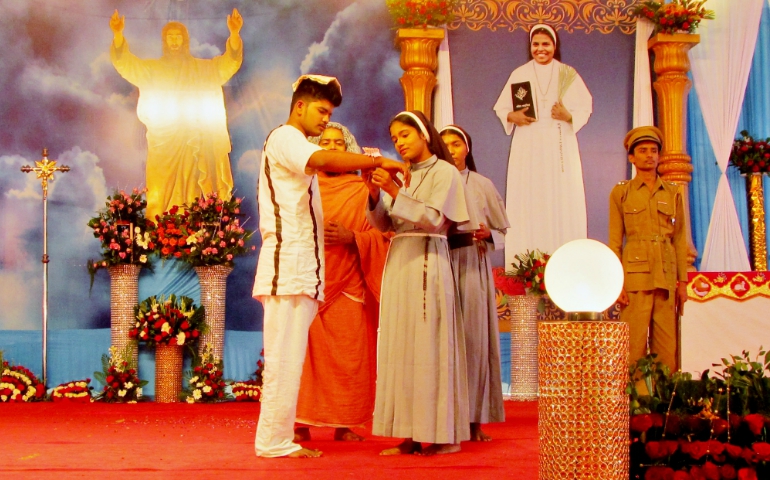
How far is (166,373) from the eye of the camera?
7.47 metres

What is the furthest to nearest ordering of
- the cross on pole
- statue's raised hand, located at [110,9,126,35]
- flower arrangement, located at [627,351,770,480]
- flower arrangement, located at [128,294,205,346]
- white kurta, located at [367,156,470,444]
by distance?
statue's raised hand, located at [110,9,126,35]
the cross on pole
flower arrangement, located at [128,294,205,346]
white kurta, located at [367,156,470,444]
flower arrangement, located at [627,351,770,480]

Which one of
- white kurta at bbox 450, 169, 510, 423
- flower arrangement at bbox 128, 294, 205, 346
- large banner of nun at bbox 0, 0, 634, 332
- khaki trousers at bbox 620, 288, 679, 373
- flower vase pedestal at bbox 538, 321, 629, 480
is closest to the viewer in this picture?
flower vase pedestal at bbox 538, 321, 629, 480

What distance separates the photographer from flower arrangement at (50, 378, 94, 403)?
7.52m

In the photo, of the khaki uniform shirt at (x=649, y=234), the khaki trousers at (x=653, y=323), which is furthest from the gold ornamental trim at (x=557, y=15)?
the khaki trousers at (x=653, y=323)

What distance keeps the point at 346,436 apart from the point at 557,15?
5639 millimetres

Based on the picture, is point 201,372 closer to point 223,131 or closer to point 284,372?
point 223,131

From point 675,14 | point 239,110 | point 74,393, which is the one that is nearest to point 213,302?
point 74,393

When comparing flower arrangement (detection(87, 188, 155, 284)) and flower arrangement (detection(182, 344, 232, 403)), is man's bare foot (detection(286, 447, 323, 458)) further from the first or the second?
flower arrangement (detection(87, 188, 155, 284))

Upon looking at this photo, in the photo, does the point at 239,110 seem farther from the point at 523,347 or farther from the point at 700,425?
the point at 700,425

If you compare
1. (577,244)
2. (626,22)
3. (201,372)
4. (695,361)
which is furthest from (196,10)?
(577,244)

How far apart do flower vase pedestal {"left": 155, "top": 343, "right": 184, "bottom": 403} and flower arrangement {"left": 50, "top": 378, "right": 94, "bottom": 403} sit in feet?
2.02

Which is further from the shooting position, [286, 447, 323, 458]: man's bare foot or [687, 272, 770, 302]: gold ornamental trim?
[687, 272, 770, 302]: gold ornamental trim

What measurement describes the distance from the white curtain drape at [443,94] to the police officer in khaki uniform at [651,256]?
3.27 meters

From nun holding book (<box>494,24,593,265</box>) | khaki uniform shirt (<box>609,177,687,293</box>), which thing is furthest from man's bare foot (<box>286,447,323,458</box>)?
nun holding book (<box>494,24,593,265</box>)
